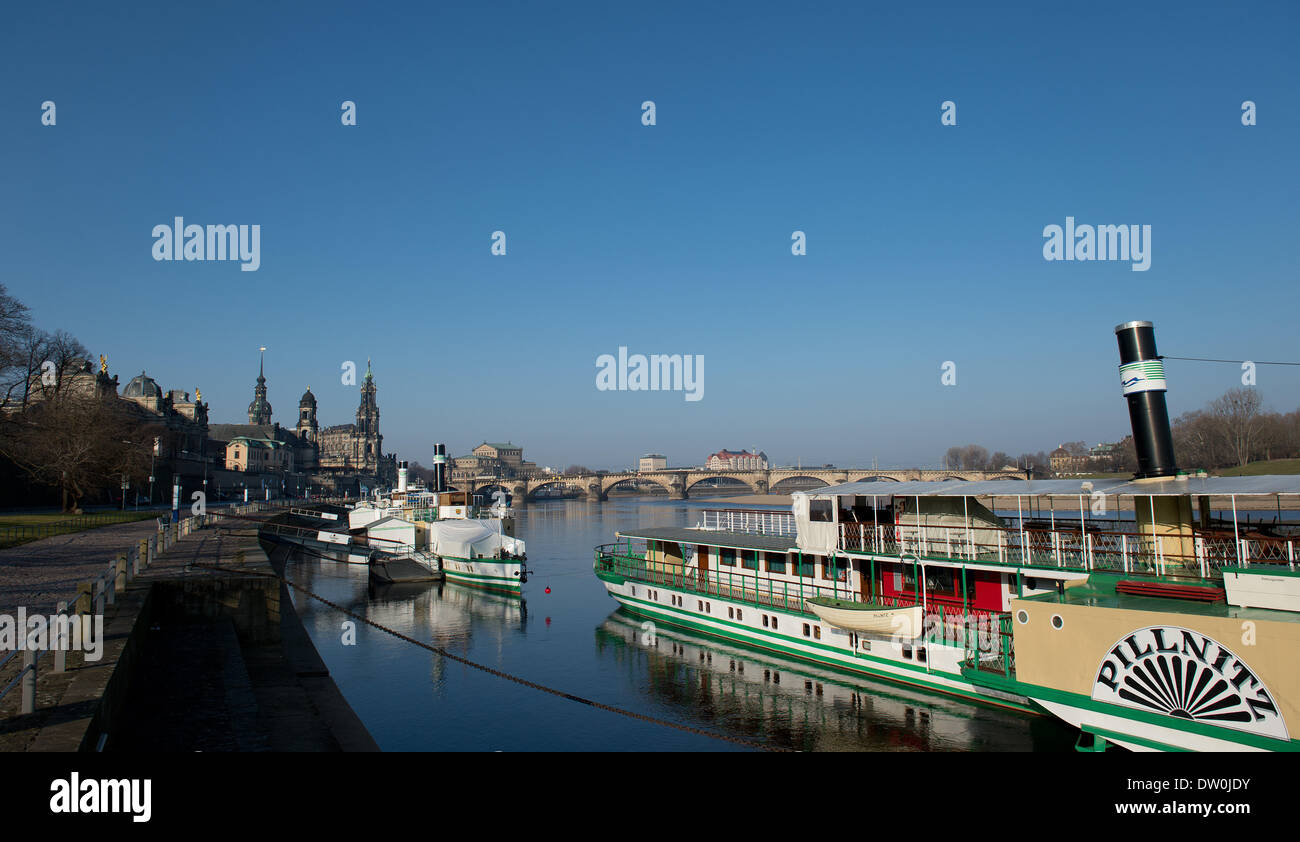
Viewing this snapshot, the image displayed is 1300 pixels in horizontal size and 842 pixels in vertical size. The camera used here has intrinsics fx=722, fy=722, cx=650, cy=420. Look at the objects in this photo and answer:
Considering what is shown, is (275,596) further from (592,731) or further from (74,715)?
(74,715)

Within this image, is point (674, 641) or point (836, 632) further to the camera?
point (674, 641)

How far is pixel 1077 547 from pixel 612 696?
16.4 meters

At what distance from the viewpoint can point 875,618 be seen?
2466 centimetres

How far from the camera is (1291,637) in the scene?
1400cm

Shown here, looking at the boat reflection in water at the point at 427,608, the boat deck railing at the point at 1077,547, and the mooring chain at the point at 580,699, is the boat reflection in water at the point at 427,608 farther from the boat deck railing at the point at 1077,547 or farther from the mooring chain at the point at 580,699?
the boat deck railing at the point at 1077,547

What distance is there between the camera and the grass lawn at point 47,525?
130 ft

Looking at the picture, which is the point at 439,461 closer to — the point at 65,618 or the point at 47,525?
the point at 47,525

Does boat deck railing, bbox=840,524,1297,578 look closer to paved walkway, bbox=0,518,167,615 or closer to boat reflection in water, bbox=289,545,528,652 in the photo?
boat reflection in water, bbox=289,545,528,652

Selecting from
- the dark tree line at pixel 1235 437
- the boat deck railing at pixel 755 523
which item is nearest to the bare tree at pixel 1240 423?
the dark tree line at pixel 1235 437

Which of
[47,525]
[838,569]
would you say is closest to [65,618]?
[838,569]
